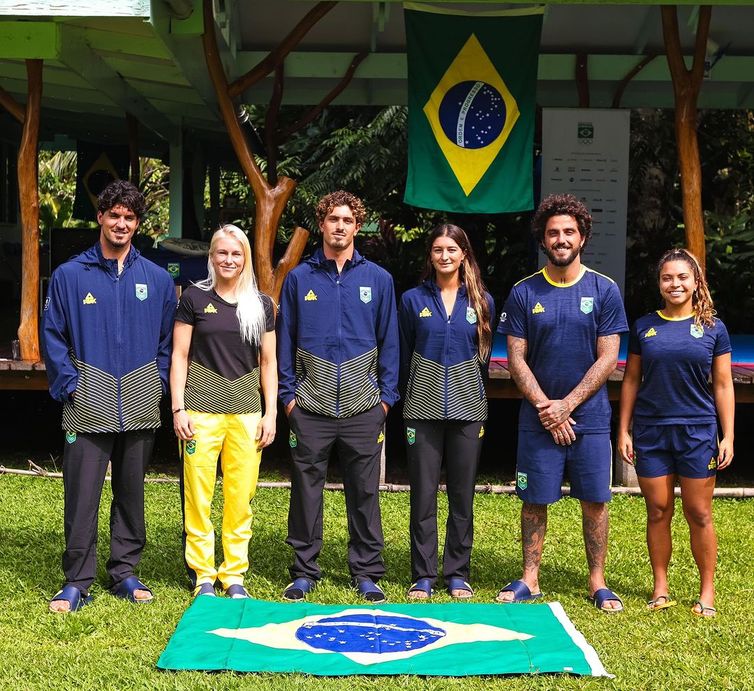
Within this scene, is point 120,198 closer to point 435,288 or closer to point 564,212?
point 435,288

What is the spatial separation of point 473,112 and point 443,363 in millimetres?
3519

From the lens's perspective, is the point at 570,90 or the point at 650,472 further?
the point at 570,90

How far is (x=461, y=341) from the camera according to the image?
18.6 ft

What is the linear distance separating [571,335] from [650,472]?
0.77m

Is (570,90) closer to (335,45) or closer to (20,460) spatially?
(335,45)

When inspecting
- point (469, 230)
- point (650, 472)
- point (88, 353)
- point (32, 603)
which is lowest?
point (32, 603)

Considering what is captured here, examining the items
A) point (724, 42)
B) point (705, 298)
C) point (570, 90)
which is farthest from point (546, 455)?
point (570, 90)

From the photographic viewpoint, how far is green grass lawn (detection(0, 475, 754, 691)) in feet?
14.7

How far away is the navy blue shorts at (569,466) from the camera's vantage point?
216 inches

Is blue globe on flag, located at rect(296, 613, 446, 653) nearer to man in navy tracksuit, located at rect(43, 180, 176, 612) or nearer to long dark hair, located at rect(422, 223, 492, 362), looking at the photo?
man in navy tracksuit, located at rect(43, 180, 176, 612)

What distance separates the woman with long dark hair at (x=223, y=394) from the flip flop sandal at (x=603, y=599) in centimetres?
174

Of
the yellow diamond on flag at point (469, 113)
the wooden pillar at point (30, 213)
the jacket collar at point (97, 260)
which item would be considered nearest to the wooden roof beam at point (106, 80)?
the wooden pillar at point (30, 213)

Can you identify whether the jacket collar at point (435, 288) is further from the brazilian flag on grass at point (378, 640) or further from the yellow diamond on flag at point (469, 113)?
the yellow diamond on flag at point (469, 113)

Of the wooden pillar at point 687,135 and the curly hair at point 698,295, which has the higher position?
the wooden pillar at point 687,135
